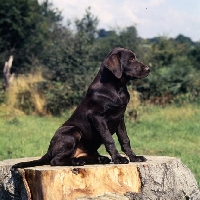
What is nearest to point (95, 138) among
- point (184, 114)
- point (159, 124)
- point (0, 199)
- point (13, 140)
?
point (0, 199)

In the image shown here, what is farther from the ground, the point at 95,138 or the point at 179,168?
the point at 95,138

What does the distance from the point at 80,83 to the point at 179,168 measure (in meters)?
13.0

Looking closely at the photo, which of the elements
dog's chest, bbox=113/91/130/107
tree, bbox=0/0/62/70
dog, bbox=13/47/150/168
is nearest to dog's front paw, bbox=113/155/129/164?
dog, bbox=13/47/150/168

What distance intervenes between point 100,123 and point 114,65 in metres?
0.67

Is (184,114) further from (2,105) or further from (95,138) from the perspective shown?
(95,138)

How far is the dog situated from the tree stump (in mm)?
192

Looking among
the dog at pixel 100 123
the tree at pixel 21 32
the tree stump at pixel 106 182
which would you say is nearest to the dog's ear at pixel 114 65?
the dog at pixel 100 123

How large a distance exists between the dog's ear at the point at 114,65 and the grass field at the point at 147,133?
3201 mm

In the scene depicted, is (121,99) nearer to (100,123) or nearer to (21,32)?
(100,123)

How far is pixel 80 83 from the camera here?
1814 centimetres

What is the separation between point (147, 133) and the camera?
12703 millimetres

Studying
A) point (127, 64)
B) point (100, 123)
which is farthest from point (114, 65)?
point (100, 123)

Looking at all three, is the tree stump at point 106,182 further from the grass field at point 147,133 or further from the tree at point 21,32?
the tree at point 21,32

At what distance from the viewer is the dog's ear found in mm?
5152
